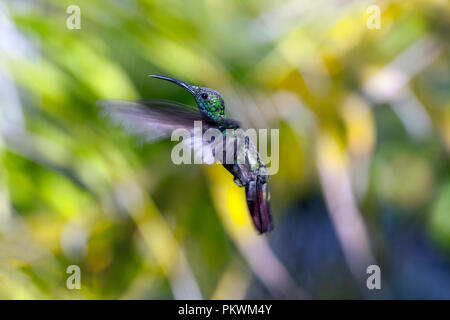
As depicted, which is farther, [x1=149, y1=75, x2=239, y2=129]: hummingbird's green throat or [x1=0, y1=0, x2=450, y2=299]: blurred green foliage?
[x1=0, y1=0, x2=450, y2=299]: blurred green foliage

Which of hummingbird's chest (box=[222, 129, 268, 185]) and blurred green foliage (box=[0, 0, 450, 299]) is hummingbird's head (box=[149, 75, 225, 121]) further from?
blurred green foliage (box=[0, 0, 450, 299])

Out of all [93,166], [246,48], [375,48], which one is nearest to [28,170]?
[93,166]

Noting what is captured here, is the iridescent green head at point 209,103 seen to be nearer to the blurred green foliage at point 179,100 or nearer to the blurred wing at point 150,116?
the blurred wing at point 150,116

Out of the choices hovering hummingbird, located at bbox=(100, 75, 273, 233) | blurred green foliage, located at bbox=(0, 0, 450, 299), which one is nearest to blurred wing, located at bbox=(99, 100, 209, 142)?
hovering hummingbird, located at bbox=(100, 75, 273, 233)

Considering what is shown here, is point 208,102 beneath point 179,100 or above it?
beneath

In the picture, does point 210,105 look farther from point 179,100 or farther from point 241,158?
point 179,100

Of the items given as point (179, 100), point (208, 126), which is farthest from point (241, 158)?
point (179, 100)
